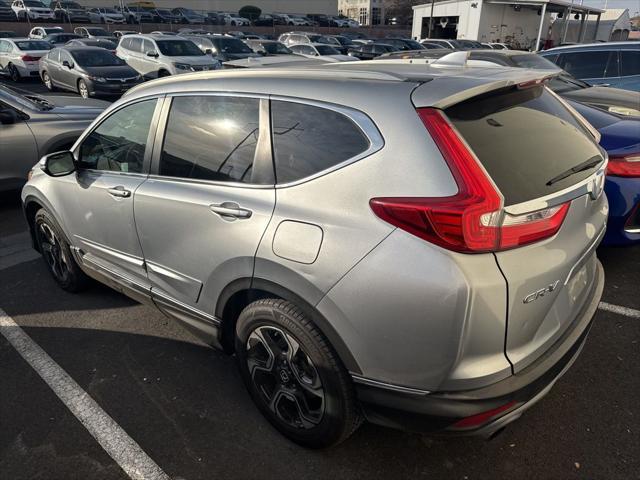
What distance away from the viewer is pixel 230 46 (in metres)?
17.0

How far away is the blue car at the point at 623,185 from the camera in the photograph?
3.36m

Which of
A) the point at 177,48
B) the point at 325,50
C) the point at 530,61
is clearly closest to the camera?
the point at 530,61

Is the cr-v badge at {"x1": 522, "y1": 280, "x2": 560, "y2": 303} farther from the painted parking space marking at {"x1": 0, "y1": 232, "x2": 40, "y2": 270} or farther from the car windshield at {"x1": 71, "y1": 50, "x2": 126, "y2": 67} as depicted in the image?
the car windshield at {"x1": 71, "y1": 50, "x2": 126, "y2": 67}

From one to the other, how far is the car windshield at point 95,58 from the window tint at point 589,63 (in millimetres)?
11823

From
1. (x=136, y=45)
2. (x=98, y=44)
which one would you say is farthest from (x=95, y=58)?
(x=98, y=44)

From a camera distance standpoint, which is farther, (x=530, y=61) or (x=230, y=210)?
(x=530, y=61)

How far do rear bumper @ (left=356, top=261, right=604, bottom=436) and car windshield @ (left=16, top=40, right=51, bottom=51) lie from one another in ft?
67.3

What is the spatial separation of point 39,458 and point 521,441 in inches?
92.4

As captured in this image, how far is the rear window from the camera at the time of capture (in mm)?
1764

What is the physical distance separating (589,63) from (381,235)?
8.51m

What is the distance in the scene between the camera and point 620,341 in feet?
9.93

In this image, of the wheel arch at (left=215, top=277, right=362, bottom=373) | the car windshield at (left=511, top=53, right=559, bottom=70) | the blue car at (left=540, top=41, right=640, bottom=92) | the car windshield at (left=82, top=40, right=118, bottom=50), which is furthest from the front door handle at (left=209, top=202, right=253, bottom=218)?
the car windshield at (left=82, top=40, right=118, bottom=50)

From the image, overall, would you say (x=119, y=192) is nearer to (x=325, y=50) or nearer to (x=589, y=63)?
(x=589, y=63)

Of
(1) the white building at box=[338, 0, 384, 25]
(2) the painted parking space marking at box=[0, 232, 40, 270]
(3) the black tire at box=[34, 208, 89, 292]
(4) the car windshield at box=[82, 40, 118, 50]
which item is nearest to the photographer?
(3) the black tire at box=[34, 208, 89, 292]
